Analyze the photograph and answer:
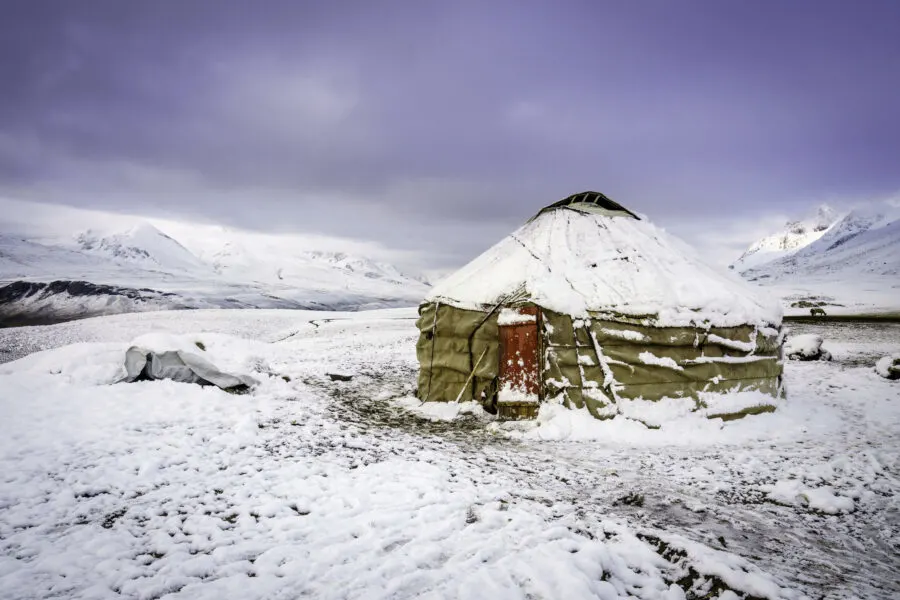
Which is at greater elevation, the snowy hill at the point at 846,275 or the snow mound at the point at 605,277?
the snowy hill at the point at 846,275

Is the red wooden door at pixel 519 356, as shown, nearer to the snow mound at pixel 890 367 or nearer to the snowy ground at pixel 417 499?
the snowy ground at pixel 417 499

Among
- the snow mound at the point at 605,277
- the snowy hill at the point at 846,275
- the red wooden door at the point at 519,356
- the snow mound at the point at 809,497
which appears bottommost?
the snow mound at the point at 809,497

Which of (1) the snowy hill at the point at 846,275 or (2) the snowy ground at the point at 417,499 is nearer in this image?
(2) the snowy ground at the point at 417,499

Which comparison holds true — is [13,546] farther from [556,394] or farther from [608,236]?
[608,236]

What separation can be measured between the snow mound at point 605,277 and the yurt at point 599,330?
0.08 feet

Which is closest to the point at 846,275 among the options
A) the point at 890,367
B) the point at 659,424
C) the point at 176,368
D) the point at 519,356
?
the point at 890,367

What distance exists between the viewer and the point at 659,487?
15.6 feet

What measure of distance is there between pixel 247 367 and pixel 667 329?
938cm

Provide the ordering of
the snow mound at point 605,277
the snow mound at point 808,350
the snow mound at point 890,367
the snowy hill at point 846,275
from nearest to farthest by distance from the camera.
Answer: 1. the snow mound at point 605,277
2. the snow mound at point 890,367
3. the snow mound at point 808,350
4. the snowy hill at point 846,275

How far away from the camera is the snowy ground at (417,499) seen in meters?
3.05

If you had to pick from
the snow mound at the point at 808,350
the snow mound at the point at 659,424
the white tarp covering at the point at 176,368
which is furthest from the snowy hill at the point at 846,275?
the white tarp covering at the point at 176,368

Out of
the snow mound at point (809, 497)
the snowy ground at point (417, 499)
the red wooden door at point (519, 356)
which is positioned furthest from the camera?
the red wooden door at point (519, 356)

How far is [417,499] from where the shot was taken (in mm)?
4309

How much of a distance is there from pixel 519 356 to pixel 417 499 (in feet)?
12.8
